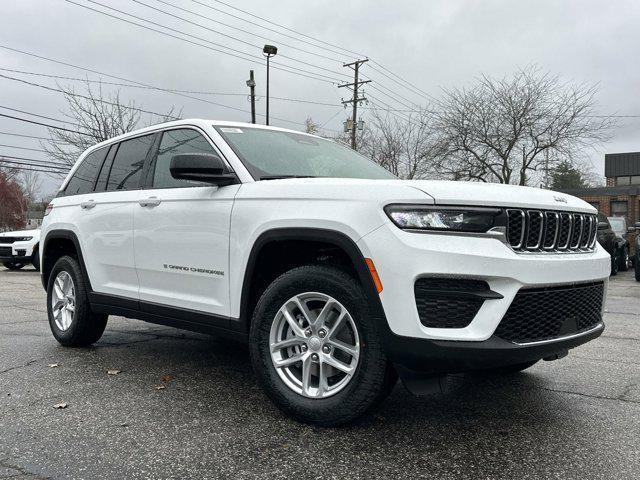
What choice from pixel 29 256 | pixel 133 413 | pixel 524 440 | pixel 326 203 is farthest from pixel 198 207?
pixel 29 256

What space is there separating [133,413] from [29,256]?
560 inches

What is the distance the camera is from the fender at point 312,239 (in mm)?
2719

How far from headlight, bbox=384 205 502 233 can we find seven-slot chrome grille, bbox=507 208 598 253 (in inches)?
5.1

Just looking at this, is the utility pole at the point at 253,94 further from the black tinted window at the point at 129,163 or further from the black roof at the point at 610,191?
the black tinted window at the point at 129,163

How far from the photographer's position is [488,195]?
106 inches

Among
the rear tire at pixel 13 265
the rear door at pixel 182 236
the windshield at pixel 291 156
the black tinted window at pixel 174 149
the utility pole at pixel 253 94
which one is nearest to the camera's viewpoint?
the rear door at pixel 182 236

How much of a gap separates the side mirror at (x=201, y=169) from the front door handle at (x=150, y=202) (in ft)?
2.02

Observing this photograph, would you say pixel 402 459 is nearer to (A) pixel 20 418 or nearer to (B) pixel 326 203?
(B) pixel 326 203

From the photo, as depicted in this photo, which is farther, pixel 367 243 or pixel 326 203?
pixel 326 203

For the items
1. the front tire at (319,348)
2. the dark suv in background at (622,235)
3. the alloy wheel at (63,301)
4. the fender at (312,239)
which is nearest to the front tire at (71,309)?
the alloy wheel at (63,301)

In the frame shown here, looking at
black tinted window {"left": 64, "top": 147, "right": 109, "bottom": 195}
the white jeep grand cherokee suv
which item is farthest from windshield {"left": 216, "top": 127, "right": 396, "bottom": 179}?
black tinted window {"left": 64, "top": 147, "right": 109, "bottom": 195}

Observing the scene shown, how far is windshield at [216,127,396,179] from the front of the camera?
144 inches

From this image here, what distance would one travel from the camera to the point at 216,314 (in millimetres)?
3521

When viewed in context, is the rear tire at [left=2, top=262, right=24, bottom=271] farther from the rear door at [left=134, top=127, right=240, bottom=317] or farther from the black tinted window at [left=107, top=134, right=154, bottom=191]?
the rear door at [left=134, top=127, right=240, bottom=317]
